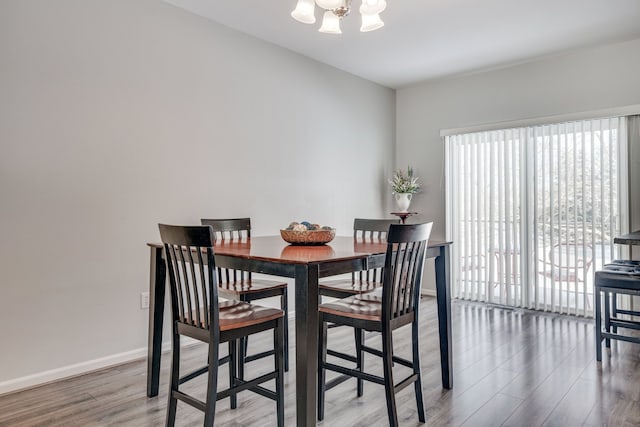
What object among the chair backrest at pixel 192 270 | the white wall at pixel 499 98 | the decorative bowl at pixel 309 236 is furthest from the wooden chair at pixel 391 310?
the white wall at pixel 499 98

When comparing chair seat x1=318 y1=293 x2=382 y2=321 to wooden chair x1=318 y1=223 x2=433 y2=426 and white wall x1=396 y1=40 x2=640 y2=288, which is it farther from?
white wall x1=396 y1=40 x2=640 y2=288

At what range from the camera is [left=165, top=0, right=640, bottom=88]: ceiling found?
313cm

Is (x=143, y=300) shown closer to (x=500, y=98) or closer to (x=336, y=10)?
(x=336, y=10)

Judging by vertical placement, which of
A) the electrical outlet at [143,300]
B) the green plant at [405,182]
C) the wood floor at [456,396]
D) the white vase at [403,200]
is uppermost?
the green plant at [405,182]

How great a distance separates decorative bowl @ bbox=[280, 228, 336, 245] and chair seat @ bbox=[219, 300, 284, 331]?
0.44m

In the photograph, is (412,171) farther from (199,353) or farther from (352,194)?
(199,353)

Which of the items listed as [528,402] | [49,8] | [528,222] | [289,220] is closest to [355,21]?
[289,220]

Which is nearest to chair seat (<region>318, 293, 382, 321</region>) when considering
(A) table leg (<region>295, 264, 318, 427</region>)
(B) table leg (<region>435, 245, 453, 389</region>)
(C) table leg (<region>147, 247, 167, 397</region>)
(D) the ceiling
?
(A) table leg (<region>295, 264, 318, 427</region>)

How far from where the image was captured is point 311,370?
1.69 metres

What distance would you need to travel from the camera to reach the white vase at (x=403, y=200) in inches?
196

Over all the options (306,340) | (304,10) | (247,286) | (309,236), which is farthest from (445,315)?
(304,10)

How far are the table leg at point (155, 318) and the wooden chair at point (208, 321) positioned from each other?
17.6 inches

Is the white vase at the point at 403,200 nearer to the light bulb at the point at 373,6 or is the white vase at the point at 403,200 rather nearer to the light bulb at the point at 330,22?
the light bulb at the point at 330,22

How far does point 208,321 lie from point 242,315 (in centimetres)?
18
